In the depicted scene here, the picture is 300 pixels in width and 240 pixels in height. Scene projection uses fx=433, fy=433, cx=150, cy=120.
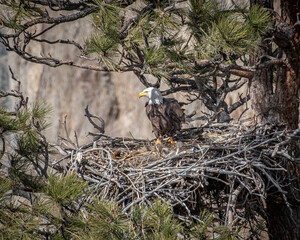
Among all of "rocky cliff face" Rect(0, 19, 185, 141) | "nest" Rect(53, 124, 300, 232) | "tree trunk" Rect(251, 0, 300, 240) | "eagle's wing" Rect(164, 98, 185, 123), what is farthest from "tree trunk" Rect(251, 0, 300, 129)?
"rocky cliff face" Rect(0, 19, 185, 141)

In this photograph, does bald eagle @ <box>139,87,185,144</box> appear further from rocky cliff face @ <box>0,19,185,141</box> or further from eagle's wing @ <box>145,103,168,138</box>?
rocky cliff face @ <box>0,19,185,141</box>

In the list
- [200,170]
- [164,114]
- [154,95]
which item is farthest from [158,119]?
[200,170]

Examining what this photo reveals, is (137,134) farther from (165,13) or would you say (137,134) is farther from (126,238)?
(126,238)

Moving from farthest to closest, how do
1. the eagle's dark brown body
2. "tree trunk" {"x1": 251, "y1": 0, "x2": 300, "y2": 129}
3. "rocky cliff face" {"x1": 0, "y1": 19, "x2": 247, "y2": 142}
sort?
"rocky cliff face" {"x1": 0, "y1": 19, "x2": 247, "y2": 142} → the eagle's dark brown body → "tree trunk" {"x1": 251, "y1": 0, "x2": 300, "y2": 129}

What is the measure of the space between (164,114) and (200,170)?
105 centimetres

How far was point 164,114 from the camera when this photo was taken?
3.98m

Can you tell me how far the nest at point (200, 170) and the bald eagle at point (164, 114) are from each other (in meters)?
0.34

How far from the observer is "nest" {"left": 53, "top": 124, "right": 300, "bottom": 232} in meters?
3.01

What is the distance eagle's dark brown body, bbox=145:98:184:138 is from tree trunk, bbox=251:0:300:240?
729 mm

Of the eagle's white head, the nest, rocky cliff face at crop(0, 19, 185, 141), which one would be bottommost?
the nest

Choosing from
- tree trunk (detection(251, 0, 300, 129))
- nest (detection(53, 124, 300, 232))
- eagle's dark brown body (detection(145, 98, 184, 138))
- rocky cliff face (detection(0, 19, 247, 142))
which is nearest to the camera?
nest (detection(53, 124, 300, 232))

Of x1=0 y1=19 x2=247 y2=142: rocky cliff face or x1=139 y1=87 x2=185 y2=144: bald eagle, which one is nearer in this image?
x1=139 y1=87 x2=185 y2=144: bald eagle

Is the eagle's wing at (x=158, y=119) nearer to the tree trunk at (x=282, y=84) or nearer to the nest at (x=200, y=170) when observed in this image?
the nest at (x=200, y=170)

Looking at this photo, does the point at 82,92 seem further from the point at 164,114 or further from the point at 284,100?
the point at 284,100
